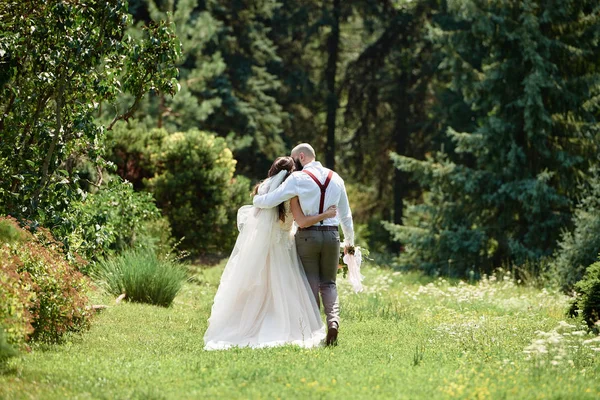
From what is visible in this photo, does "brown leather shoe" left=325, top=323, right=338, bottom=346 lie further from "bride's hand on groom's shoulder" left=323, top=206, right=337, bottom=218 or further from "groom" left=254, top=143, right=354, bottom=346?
"bride's hand on groom's shoulder" left=323, top=206, right=337, bottom=218

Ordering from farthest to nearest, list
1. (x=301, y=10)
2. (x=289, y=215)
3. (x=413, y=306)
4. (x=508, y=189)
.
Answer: (x=301, y=10) → (x=508, y=189) → (x=413, y=306) → (x=289, y=215)

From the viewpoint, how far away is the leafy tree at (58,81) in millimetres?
9062

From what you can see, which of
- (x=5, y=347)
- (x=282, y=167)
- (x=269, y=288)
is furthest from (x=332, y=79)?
(x=5, y=347)

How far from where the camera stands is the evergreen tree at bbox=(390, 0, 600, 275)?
17547 millimetres

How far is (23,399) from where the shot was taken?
574 centimetres

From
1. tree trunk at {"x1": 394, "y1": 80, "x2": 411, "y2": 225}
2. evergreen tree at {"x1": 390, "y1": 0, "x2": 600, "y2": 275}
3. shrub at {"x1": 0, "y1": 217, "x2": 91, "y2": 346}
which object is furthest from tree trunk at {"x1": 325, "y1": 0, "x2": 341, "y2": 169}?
shrub at {"x1": 0, "y1": 217, "x2": 91, "y2": 346}

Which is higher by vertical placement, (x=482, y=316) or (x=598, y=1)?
(x=598, y=1)

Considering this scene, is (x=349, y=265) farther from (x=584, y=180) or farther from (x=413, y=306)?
(x=584, y=180)

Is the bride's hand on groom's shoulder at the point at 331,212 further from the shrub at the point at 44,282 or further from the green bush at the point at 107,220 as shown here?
the green bush at the point at 107,220

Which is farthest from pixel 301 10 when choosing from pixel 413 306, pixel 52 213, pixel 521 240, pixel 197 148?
pixel 52 213

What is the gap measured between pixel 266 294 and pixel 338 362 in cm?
181

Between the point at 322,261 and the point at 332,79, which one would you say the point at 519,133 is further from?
the point at 332,79

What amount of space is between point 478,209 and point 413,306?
7370 millimetres

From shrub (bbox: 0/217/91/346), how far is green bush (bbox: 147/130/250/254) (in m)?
9.79
